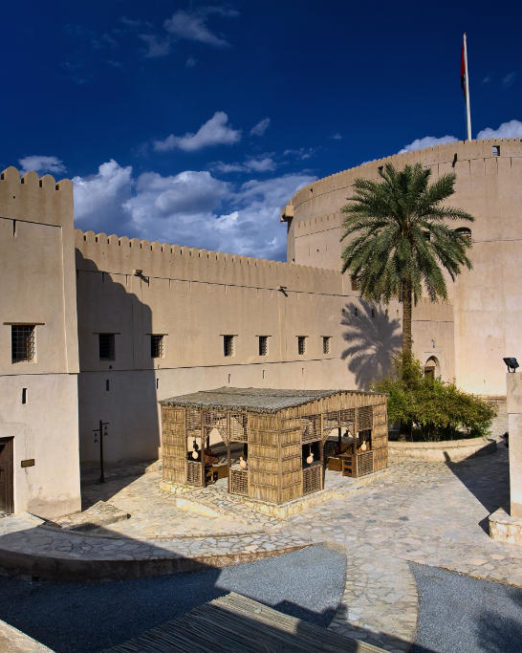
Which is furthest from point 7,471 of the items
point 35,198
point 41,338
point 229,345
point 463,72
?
point 463,72

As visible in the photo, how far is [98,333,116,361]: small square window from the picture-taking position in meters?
15.8

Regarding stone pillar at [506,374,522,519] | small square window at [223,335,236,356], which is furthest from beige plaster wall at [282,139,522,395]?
stone pillar at [506,374,522,519]

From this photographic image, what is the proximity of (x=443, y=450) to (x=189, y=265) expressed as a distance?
9.80m

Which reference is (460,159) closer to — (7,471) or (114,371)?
(114,371)

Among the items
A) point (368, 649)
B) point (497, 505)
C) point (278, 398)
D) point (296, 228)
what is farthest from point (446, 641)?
point (296, 228)

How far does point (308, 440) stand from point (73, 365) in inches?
213

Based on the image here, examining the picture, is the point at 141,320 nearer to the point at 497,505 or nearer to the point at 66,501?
the point at 66,501

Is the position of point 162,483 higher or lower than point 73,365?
lower

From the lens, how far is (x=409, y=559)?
9.00m

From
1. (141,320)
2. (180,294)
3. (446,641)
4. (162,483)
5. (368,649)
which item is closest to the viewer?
(368,649)

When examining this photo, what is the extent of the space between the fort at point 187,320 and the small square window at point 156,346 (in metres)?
0.03

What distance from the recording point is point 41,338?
11.4 metres

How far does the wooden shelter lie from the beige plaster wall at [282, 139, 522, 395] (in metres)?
13.4

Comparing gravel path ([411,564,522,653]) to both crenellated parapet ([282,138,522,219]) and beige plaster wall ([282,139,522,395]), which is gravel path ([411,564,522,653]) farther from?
crenellated parapet ([282,138,522,219])
